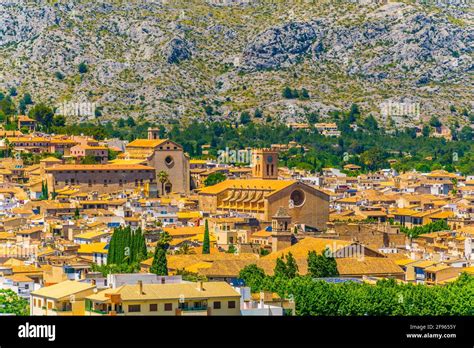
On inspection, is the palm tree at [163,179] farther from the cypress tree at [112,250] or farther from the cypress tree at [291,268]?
the cypress tree at [291,268]

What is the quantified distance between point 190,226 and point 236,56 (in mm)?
93012

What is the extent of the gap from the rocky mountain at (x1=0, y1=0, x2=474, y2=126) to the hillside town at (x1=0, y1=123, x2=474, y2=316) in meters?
33.6

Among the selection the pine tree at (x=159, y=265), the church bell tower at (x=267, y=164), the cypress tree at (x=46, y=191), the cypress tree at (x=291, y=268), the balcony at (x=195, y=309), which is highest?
the church bell tower at (x=267, y=164)

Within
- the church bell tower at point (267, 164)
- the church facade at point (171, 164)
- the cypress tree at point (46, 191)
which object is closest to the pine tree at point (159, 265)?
the church bell tower at point (267, 164)

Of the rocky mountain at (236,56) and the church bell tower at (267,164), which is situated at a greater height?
the rocky mountain at (236,56)

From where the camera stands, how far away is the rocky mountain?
142 metres

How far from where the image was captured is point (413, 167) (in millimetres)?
113500

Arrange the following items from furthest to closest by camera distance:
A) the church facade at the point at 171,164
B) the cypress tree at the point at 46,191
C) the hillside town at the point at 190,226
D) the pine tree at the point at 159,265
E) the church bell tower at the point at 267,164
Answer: the church facade at the point at 171,164
the church bell tower at the point at 267,164
the cypress tree at the point at 46,191
the pine tree at the point at 159,265
the hillside town at the point at 190,226

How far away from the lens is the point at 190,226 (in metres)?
64.2

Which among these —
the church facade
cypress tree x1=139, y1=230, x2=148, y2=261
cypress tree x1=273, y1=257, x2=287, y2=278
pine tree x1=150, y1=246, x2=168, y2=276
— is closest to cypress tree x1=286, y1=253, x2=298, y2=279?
cypress tree x1=273, y1=257, x2=287, y2=278

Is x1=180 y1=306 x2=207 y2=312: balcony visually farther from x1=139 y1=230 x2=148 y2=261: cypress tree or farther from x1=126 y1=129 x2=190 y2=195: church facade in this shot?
x1=126 y1=129 x2=190 y2=195: church facade

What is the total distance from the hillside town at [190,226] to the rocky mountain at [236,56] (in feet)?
110

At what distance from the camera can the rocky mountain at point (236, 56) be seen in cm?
14150

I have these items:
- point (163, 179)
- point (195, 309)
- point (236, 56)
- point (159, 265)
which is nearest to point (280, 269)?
point (159, 265)
